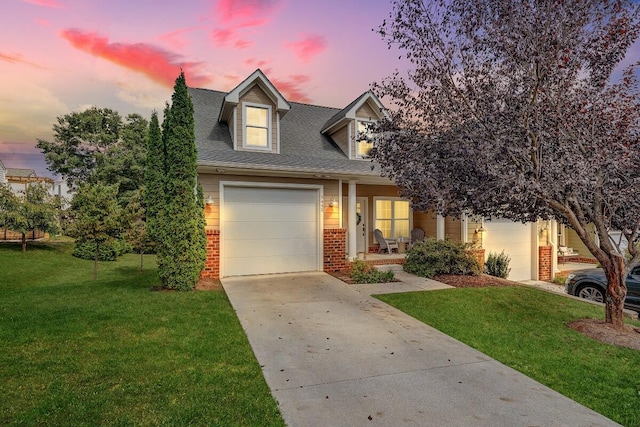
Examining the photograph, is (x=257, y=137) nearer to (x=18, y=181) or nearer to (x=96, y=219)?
(x=96, y=219)

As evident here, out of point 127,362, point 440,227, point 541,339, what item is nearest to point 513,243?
point 440,227

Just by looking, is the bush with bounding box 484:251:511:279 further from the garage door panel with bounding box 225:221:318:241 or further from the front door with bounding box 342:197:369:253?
the garage door panel with bounding box 225:221:318:241

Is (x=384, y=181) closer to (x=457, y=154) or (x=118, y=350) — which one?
(x=457, y=154)

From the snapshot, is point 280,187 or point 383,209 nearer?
point 280,187

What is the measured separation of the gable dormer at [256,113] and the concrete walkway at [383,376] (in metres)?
5.65

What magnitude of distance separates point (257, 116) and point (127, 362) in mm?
8237

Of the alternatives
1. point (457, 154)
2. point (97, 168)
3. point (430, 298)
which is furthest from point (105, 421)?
point (97, 168)

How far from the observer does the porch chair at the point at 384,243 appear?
1273 cm

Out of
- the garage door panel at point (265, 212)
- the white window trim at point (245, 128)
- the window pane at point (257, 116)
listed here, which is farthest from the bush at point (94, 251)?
the window pane at point (257, 116)

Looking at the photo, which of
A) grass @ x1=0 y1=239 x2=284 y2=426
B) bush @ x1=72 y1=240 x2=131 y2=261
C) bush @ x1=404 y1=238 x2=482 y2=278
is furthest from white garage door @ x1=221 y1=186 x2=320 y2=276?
bush @ x1=72 y1=240 x2=131 y2=261

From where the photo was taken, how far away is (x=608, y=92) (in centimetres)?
527

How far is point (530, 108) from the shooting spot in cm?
501

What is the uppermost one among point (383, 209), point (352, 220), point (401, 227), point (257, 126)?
point (257, 126)

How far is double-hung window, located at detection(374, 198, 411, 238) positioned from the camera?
44.7ft
